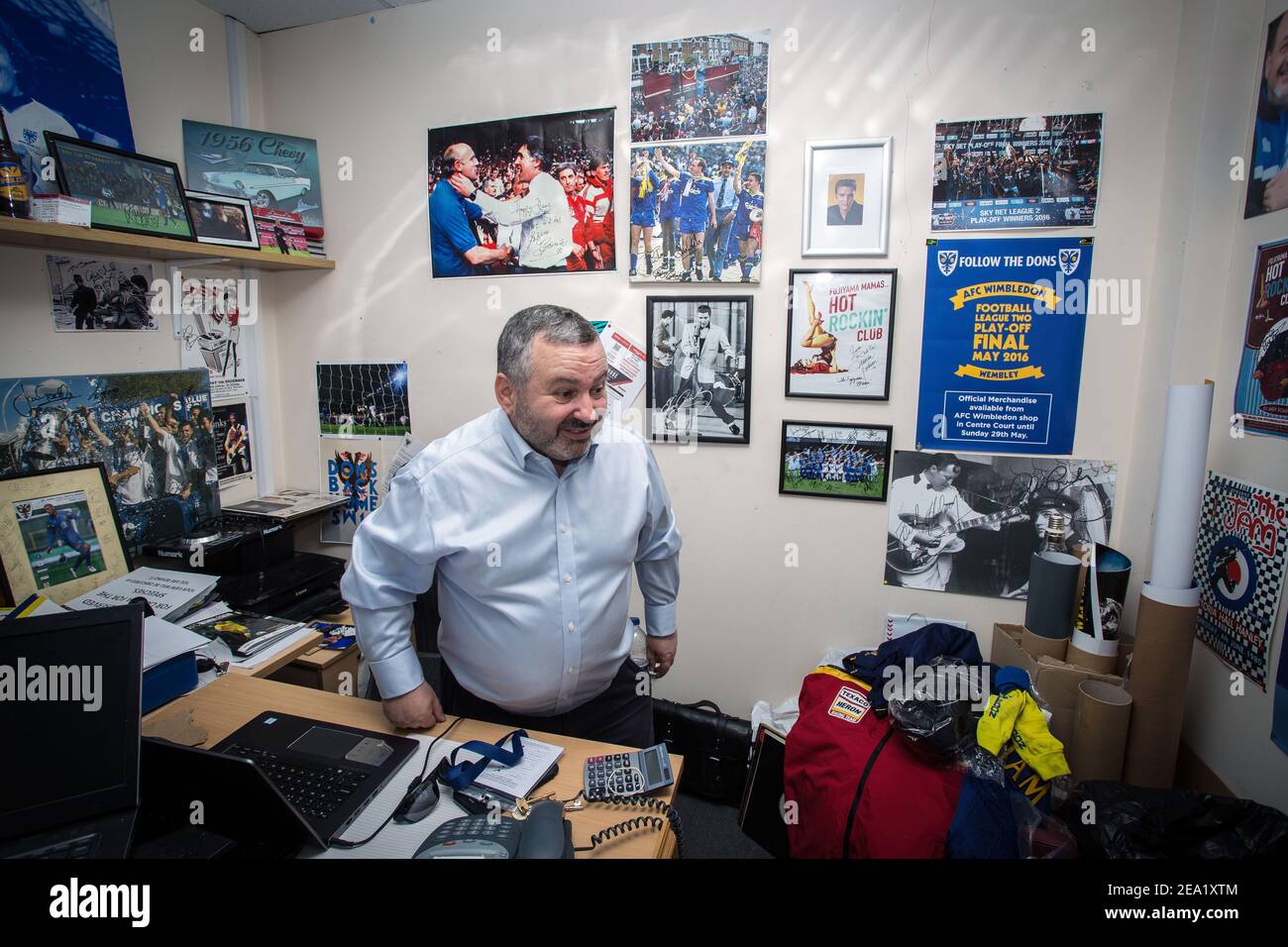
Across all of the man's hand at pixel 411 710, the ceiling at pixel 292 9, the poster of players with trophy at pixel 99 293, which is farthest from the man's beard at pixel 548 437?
the ceiling at pixel 292 9

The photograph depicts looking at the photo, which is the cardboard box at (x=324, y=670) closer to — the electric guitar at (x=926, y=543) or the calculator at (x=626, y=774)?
the calculator at (x=626, y=774)

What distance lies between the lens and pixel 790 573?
221 cm

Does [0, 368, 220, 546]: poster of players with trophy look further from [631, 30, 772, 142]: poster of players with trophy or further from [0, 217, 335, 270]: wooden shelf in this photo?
[631, 30, 772, 142]: poster of players with trophy

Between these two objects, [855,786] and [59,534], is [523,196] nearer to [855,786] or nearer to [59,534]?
[59,534]

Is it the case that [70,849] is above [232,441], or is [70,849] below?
below

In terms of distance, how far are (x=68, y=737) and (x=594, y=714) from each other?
0.98m

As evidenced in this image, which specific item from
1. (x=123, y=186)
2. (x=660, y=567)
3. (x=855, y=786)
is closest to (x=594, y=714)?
(x=660, y=567)

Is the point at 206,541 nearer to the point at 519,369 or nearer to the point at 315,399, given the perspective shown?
the point at 315,399

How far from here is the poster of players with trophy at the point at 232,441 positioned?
7.80 ft

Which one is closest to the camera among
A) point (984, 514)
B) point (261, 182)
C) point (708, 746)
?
point (984, 514)

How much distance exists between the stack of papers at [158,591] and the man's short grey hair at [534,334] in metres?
1.25

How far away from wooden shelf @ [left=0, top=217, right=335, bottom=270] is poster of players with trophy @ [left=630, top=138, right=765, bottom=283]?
1335 mm

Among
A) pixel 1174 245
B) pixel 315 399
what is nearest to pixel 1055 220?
pixel 1174 245

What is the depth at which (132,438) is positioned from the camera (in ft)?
6.61
